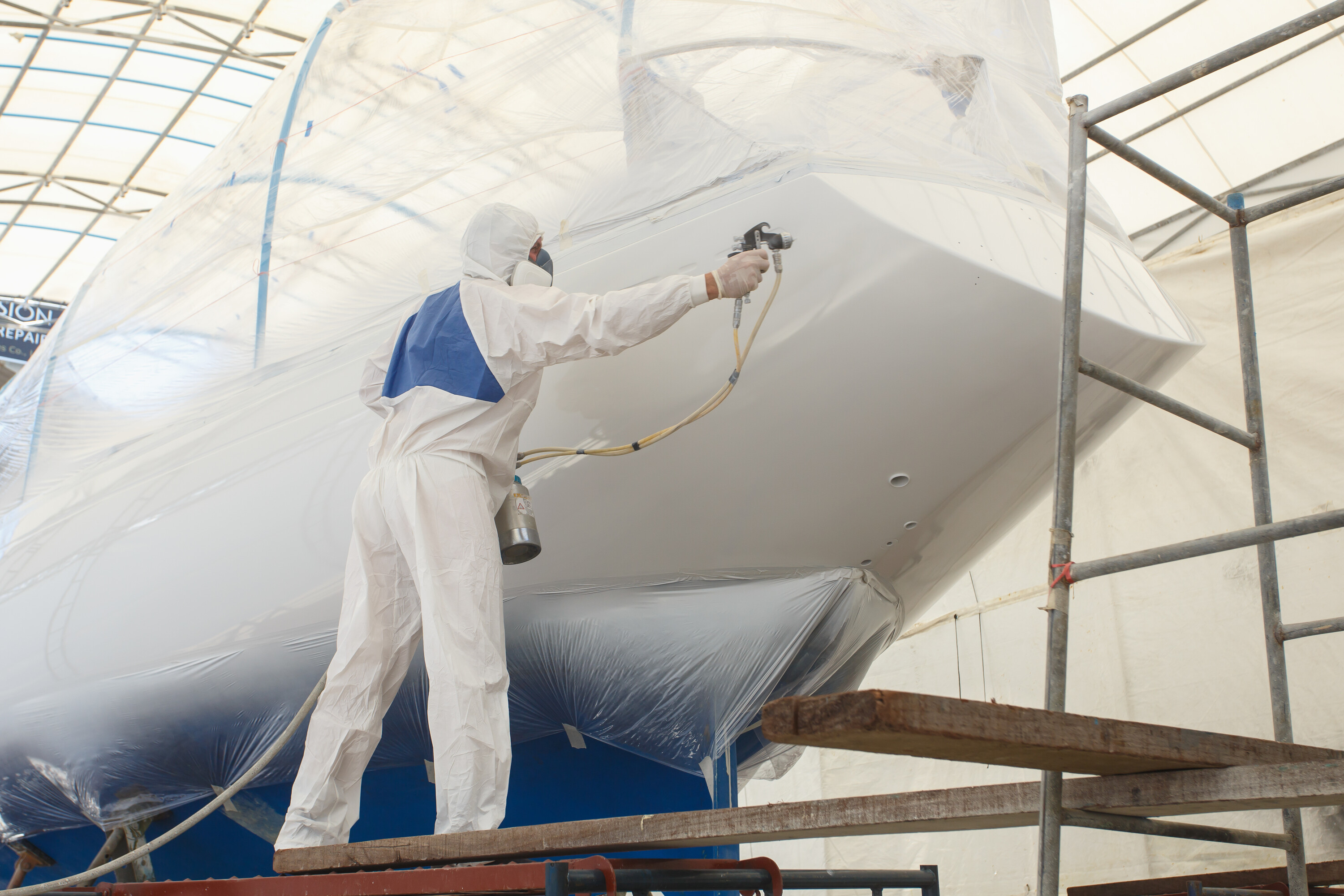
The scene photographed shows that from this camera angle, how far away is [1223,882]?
267cm

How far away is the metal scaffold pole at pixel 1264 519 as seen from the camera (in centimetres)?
209

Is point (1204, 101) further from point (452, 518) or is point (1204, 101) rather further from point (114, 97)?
point (114, 97)

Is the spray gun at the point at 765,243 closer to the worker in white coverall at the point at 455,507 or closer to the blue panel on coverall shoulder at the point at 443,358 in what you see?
the worker in white coverall at the point at 455,507

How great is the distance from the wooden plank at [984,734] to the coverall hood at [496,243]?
1481mm

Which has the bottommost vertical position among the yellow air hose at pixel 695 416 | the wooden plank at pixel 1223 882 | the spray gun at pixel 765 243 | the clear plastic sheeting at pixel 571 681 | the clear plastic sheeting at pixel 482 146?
the wooden plank at pixel 1223 882

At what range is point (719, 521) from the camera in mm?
2432

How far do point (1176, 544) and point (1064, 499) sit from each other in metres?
0.40

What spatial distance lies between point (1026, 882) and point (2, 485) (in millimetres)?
4677

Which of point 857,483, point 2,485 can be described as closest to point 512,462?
point 857,483

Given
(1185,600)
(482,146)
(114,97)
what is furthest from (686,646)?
(114,97)

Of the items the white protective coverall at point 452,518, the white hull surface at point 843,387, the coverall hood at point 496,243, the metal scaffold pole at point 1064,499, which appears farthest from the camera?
the coverall hood at point 496,243

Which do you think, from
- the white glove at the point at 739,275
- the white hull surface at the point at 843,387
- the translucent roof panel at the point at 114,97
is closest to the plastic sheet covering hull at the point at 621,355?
the white hull surface at the point at 843,387

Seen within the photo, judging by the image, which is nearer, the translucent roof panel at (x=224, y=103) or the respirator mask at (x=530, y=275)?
the respirator mask at (x=530, y=275)

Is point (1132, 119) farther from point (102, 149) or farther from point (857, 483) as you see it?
point (102, 149)
